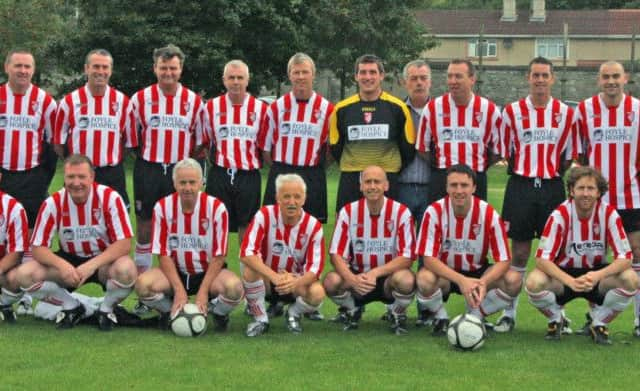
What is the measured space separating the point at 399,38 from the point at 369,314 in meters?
20.9

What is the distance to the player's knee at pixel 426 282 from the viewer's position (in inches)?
254

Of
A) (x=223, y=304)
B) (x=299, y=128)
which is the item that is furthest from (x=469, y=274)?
(x=299, y=128)

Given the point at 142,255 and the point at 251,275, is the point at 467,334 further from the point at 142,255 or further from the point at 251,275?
the point at 142,255

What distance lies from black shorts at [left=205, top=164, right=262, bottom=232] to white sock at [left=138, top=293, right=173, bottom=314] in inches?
45.3

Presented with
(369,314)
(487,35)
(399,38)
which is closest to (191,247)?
(369,314)

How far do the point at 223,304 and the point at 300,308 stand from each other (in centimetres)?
49

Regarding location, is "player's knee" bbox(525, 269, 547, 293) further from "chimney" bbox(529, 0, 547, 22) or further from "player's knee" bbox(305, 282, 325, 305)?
"chimney" bbox(529, 0, 547, 22)

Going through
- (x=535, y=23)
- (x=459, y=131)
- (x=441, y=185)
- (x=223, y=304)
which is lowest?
(x=223, y=304)

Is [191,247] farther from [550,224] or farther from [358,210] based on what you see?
[550,224]

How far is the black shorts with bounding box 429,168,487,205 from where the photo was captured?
714cm

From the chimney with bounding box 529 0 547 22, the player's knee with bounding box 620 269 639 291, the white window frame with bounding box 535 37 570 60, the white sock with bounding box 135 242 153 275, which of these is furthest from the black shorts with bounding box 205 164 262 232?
the chimney with bounding box 529 0 547 22

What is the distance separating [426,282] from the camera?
6449 millimetres

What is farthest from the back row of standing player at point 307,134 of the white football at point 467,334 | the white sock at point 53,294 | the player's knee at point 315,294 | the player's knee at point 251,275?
the white football at point 467,334

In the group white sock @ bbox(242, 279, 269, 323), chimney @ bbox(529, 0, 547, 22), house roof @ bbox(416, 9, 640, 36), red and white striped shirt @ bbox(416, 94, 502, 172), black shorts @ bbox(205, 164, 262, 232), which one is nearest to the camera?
white sock @ bbox(242, 279, 269, 323)
